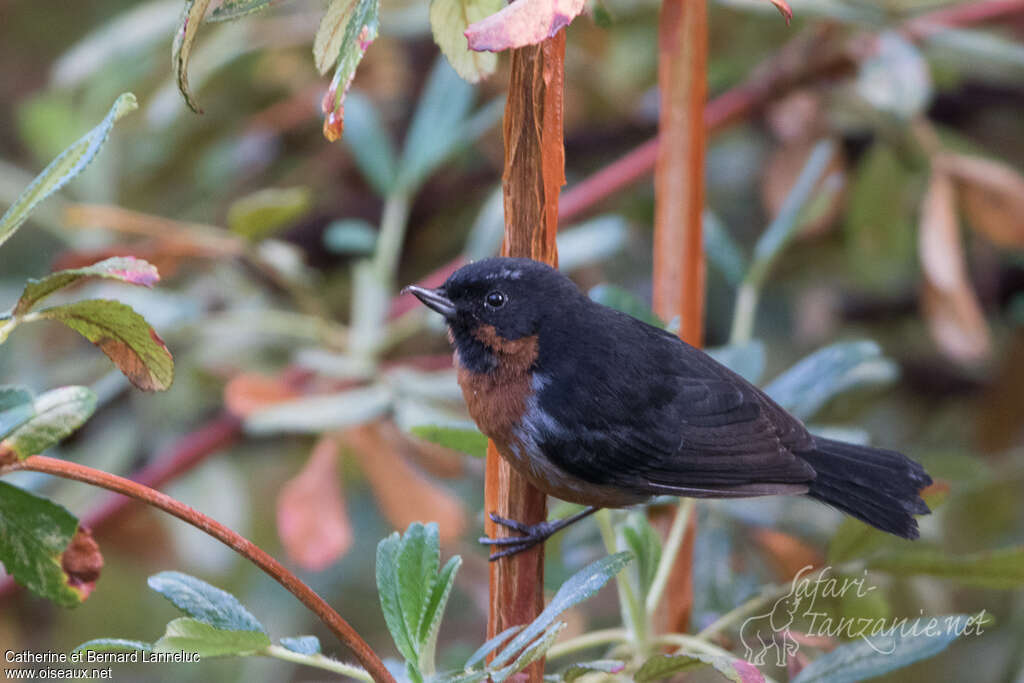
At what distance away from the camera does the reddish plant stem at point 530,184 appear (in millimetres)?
1013

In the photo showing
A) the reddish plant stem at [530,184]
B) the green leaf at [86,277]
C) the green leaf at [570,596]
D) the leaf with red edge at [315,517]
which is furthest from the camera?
the leaf with red edge at [315,517]

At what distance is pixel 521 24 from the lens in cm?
83

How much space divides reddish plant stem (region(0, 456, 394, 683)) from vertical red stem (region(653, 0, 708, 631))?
1.98ft

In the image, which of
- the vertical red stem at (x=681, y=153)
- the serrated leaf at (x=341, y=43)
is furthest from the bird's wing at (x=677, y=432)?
the serrated leaf at (x=341, y=43)

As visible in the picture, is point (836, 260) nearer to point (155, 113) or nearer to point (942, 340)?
point (942, 340)

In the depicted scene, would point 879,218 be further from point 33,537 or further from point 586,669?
point 33,537

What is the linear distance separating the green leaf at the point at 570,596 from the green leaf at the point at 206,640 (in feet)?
0.72

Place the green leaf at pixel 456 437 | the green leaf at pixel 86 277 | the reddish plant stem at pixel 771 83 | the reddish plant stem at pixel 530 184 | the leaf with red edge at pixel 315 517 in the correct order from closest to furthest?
the green leaf at pixel 86 277 → the reddish plant stem at pixel 530 184 → the green leaf at pixel 456 437 → the leaf with red edge at pixel 315 517 → the reddish plant stem at pixel 771 83

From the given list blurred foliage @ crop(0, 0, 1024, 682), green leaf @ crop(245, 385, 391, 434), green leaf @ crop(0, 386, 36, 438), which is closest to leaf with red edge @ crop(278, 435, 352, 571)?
blurred foliage @ crop(0, 0, 1024, 682)

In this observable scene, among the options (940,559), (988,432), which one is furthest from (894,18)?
(940,559)

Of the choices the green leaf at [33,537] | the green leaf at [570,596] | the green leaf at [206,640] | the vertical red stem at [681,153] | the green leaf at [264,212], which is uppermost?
the green leaf at [264,212]

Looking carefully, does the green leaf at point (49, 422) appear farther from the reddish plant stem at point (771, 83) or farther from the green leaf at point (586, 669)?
the reddish plant stem at point (771, 83)

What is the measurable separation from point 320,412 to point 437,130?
0.73 m

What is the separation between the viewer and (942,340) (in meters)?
2.07
